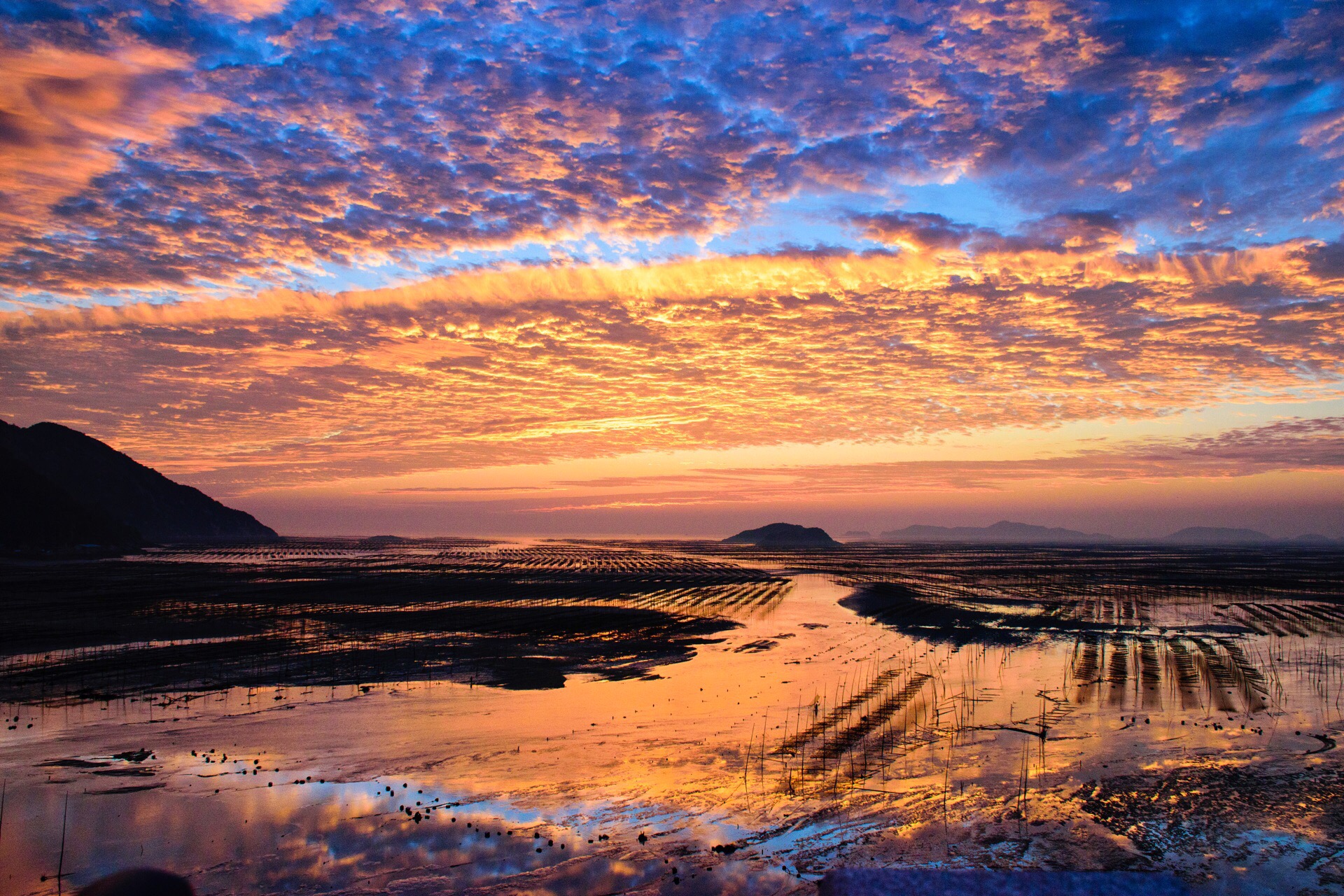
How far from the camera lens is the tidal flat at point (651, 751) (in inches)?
416

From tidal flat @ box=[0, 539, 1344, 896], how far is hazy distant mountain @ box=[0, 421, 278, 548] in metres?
76.4

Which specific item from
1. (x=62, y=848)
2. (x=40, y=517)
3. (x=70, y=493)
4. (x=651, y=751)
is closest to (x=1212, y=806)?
(x=651, y=751)

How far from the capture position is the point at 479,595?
1970 inches

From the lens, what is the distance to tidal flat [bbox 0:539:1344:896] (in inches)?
416

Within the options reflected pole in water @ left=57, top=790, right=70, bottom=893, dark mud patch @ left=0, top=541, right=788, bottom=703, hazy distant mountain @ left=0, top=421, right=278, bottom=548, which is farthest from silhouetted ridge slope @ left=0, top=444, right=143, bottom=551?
reflected pole in water @ left=57, top=790, right=70, bottom=893

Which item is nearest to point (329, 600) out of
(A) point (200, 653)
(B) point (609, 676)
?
(A) point (200, 653)

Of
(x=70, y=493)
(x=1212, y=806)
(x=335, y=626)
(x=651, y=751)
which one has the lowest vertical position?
(x=335, y=626)

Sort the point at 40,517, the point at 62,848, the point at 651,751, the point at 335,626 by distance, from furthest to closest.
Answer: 1. the point at 40,517
2. the point at 335,626
3. the point at 651,751
4. the point at 62,848

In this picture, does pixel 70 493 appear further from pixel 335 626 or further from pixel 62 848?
pixel 62 848

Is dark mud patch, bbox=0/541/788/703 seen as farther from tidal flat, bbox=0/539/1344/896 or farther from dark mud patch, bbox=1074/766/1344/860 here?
dark mud patch, bbox=1074/766/1344/860

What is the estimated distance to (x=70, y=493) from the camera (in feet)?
430

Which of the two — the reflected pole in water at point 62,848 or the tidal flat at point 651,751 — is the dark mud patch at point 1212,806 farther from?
the reflected pole in water at point 62,848

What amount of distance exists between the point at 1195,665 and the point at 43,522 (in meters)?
122

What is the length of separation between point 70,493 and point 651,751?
518 feet
